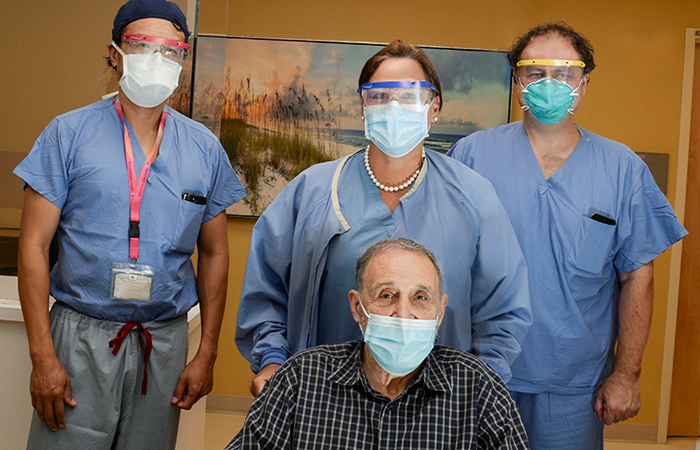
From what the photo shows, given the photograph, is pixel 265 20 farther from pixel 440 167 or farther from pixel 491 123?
pixel 440 167

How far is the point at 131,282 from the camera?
1.74m

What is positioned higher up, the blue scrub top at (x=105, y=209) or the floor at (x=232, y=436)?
the blue scrub top at (x=105, y=209)

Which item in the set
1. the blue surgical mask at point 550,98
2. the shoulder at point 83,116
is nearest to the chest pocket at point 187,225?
the shoulder at point 83,116

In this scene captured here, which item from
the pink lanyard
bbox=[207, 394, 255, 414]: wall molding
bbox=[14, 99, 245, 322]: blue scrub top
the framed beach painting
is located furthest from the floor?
the pink lanyard

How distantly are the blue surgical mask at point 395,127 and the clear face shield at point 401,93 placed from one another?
0.05 ft

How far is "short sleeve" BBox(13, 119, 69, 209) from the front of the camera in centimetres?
170

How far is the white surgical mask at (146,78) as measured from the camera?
1.79 meters

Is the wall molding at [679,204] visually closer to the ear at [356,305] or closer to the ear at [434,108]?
the ear at [434,108]

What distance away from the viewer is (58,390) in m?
1.68

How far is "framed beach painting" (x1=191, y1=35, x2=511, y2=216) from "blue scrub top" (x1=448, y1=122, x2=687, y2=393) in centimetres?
200

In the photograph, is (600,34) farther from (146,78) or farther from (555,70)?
(146,78)

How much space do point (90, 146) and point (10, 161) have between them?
1021mm

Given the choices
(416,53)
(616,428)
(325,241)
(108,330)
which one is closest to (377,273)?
(325,241)

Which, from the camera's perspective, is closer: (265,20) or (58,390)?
(58,390)
